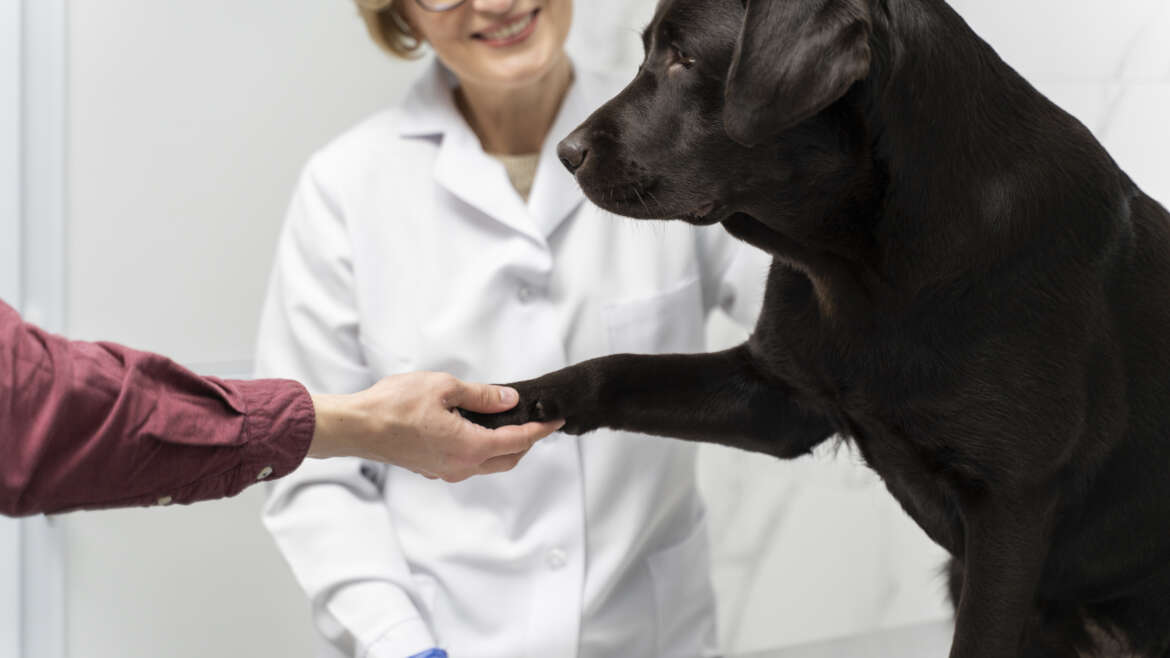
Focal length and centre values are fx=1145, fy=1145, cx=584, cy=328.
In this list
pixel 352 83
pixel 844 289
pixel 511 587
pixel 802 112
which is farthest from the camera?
pixel 352 83

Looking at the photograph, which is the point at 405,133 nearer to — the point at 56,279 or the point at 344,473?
the point at 344,473

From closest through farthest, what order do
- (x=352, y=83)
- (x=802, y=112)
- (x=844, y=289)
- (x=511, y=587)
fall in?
(x=802, y=112) → (x=844, y=289) → (x=511, y=587) → (x=352, y=83)

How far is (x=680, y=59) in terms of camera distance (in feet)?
2.69

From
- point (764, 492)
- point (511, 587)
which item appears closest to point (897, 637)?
point (764, 492)

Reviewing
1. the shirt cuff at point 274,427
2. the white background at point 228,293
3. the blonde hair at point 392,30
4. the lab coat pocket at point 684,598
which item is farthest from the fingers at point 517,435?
the white background at point 228,293

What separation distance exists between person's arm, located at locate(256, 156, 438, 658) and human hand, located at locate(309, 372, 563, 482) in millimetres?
220

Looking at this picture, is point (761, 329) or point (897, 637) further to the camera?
point (897, 637)

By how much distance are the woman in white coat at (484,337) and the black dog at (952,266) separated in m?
0.35

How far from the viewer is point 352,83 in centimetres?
163

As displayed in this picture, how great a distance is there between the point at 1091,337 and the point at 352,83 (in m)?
1.15

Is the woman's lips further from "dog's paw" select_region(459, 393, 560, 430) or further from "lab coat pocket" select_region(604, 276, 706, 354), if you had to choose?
"dog's paw" select_region(459, 393, 560, 430)

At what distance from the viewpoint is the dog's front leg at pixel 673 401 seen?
0.89m

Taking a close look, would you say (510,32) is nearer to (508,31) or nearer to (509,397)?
(508,31)

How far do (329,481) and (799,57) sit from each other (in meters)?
0.70
